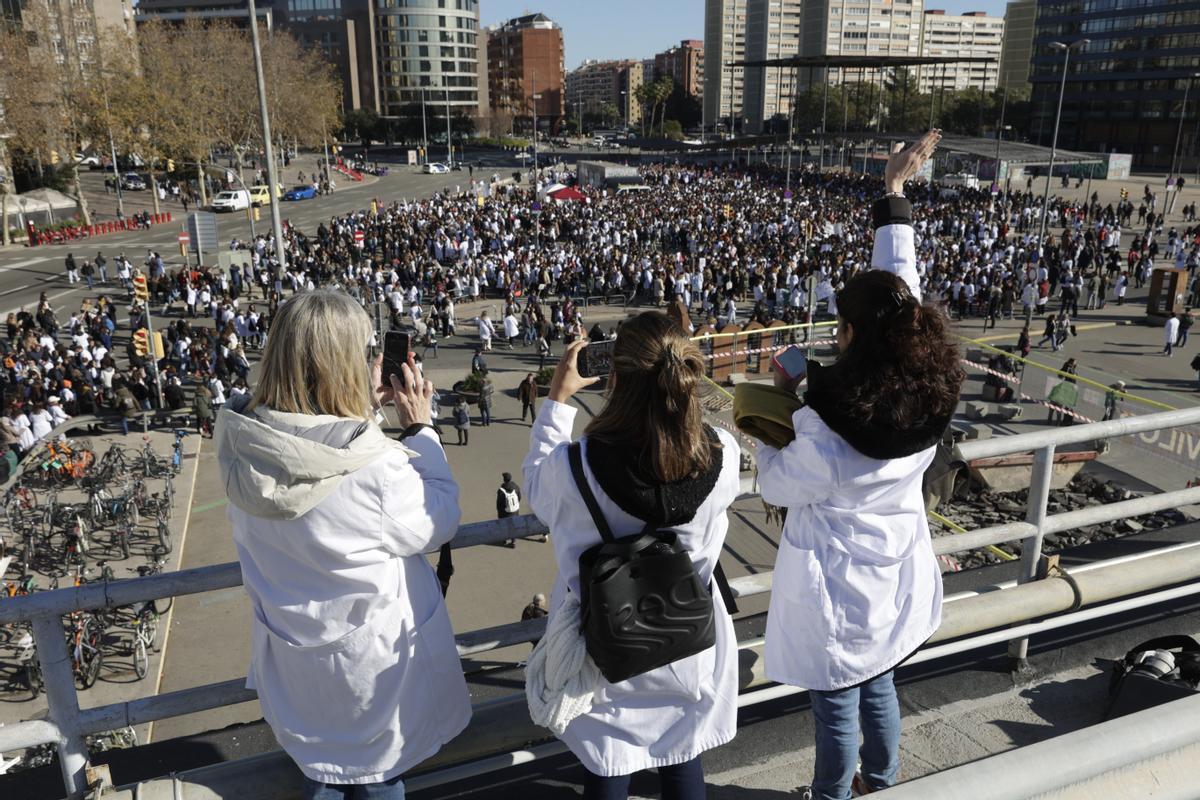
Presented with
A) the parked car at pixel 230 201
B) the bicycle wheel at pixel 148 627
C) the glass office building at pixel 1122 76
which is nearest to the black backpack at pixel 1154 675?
the bicycle wheel at pixel 148 627

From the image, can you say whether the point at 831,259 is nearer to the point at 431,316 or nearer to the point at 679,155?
the point at 431,316

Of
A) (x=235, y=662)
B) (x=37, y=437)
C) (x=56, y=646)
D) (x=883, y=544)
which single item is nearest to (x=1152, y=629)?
(x=883, y=544)

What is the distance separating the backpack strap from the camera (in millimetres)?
1816

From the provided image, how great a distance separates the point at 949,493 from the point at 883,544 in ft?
1.53

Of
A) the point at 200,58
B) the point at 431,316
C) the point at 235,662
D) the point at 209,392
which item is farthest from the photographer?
the point at 200,58

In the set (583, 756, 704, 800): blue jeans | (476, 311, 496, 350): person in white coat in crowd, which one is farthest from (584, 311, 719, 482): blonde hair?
(476, 311, 496, 350): person in white coat in crowd

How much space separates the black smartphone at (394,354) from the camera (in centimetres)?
207

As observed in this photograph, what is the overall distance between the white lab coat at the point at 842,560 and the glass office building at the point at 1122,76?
99961 millimetres

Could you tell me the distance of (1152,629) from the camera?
3547 millimetres

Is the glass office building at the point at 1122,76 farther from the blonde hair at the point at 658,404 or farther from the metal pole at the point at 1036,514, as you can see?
the blonde hair at the point at 658,404

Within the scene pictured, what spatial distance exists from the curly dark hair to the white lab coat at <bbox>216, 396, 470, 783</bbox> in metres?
0.98

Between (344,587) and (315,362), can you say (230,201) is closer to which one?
(315,362)

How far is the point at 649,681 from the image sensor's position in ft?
6.39

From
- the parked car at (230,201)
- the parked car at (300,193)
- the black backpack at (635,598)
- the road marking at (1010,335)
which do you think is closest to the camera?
the black backpack at (635,598)
